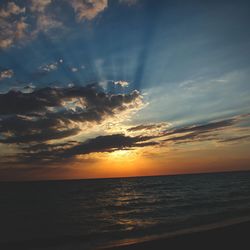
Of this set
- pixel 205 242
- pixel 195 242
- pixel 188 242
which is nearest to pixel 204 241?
pixel 205 242

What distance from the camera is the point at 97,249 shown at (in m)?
12.7

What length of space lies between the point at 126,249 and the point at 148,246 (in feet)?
3.47

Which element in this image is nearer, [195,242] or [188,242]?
[195,242]

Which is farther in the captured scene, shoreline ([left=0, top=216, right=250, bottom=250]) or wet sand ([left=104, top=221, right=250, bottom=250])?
shoreline ([left=0, top=216, right=250, bottom=250])

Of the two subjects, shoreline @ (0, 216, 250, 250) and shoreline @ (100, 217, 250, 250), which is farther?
shoreline @ (0, 216, 250, 250)

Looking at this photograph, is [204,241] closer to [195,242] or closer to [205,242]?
[205,242]

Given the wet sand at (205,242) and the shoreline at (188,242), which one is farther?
the shoreline at (188,242)

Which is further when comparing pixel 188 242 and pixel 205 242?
pixel 188 242

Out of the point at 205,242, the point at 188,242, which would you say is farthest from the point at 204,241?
the point at 188,242

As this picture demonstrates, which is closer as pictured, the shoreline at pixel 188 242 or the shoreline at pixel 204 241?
the shoreline at pixel 204 241

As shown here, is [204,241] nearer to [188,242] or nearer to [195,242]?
[195,242]

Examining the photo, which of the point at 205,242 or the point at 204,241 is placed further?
the point at 204,241

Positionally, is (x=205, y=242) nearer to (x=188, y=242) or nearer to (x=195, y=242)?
(x=195, y=242)

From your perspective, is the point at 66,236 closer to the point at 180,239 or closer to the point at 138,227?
the point at 138,227
